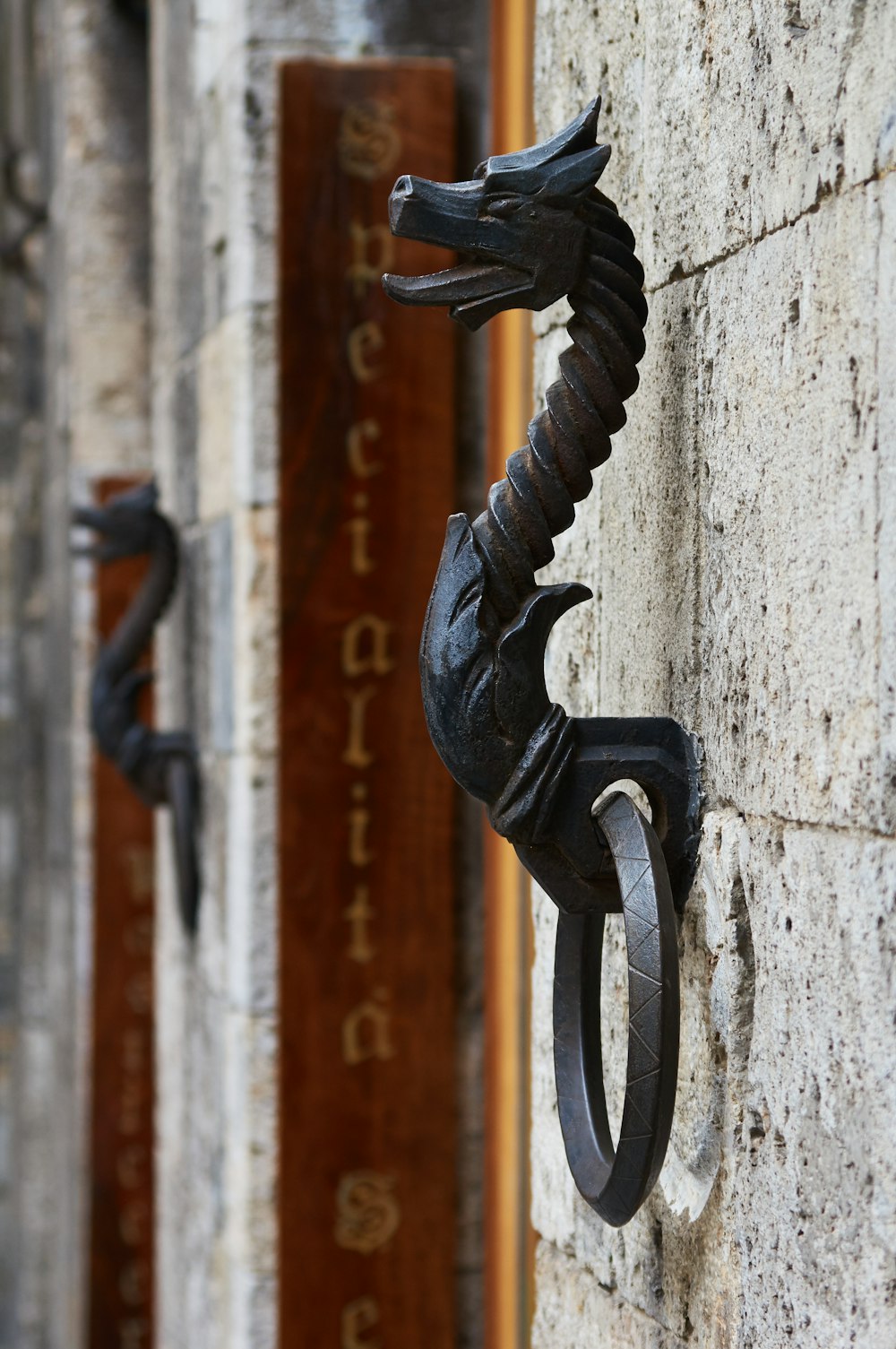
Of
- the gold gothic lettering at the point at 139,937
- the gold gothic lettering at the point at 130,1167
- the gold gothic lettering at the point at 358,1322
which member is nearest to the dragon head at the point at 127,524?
the gold gothic lettering at the point at 358,1322

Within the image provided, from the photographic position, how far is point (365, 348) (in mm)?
2320

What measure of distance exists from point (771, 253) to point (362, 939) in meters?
1.59

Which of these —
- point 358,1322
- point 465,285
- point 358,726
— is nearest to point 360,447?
point 358,726

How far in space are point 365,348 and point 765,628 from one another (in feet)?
4.89

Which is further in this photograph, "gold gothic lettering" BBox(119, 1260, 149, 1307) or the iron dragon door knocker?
"gold gothic lettering" BBox(119, 1260, 149, 1307)

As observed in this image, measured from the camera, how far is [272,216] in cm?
231

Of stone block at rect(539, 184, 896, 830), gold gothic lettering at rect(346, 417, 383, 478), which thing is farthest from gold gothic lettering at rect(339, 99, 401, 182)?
stone block at rect(539, 184, 896, 830)

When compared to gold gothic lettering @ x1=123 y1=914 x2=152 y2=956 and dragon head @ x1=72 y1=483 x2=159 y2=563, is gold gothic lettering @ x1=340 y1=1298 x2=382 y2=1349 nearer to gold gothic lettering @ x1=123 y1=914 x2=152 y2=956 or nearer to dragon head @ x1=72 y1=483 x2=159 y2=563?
dragon head @ x1=72 y1=483 x2=159 y2=563

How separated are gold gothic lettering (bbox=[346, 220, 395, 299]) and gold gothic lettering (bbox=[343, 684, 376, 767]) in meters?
0.51

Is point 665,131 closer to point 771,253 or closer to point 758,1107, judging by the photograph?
point 771,253

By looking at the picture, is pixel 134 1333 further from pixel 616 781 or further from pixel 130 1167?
pixel 616 781

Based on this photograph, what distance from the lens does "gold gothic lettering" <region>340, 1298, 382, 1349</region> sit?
237cm

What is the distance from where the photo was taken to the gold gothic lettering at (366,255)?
2.29 meters

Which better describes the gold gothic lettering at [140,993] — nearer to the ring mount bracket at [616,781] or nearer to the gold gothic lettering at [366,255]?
the gold gothic lettering at [366,255]
